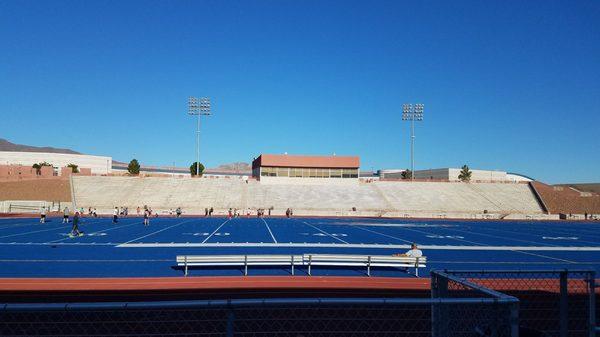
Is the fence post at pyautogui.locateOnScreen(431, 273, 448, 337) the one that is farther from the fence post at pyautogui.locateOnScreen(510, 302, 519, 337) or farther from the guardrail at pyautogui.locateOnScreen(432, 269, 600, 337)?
the guardrail at pyautogui.locateOnScreen(432, 269, 600, 337)

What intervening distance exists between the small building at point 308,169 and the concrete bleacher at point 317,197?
240cm

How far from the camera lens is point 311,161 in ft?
249

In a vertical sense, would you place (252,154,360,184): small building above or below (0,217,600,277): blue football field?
above

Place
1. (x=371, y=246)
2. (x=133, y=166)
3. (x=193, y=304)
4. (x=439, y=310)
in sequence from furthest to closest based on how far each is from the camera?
(x=133, y=166), (x=371, y=246), (x=439, y=310), (x=193, y=304)

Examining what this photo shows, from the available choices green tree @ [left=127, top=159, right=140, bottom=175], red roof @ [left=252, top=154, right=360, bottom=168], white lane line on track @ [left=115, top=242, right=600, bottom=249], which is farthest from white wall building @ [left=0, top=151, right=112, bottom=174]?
white lane line on track @ [left=115, top=242, right=600, bottom=249]

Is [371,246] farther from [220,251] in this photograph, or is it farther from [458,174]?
A: [458,174]

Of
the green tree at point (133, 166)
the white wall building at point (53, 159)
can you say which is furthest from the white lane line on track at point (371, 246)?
the white wall building at point (53, 159)

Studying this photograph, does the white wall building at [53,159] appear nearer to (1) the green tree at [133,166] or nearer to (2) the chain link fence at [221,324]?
(1) the green tree at [133,166]

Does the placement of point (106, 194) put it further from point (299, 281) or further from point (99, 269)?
point (299, 281)

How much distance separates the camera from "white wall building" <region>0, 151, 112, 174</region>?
13388 cm

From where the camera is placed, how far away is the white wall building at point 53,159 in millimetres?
133875

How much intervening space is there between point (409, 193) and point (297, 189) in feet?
62.0

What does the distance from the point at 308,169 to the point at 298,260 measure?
61.4 meters

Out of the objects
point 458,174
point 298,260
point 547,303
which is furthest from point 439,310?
point 458,174
